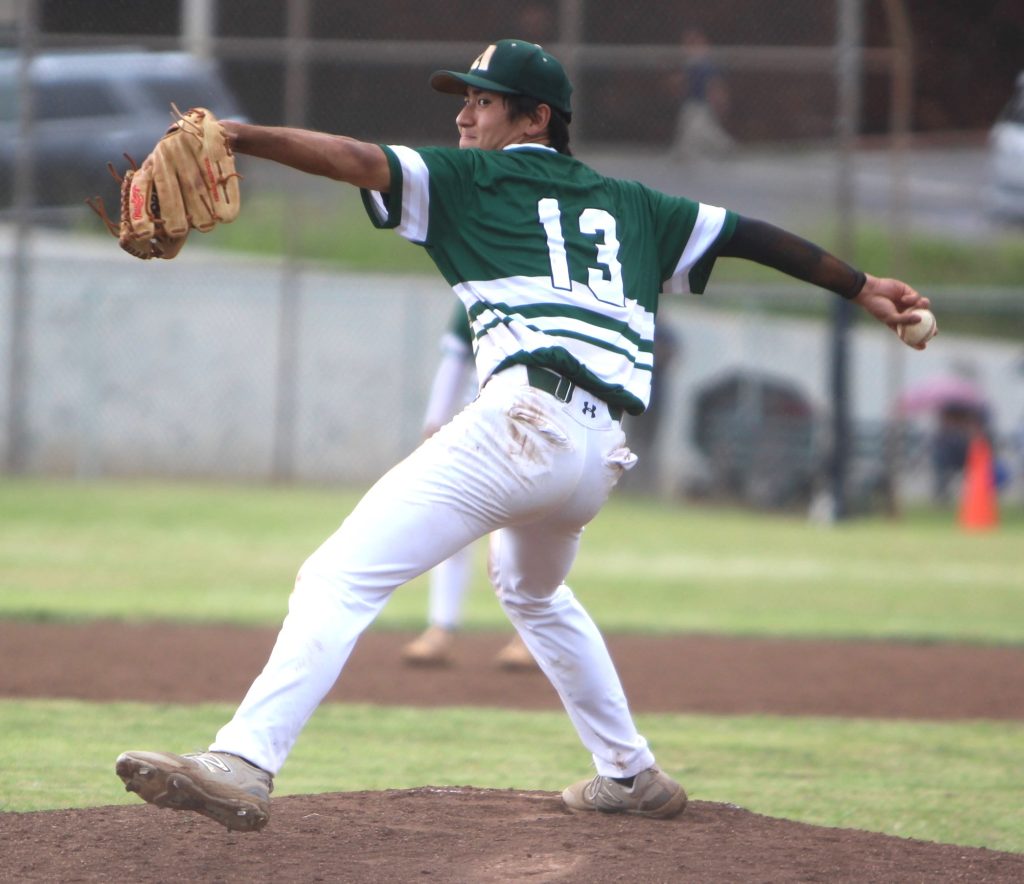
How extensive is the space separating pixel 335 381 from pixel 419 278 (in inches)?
A: 54.8

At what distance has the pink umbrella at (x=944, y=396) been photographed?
52.5ft

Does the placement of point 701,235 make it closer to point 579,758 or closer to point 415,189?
point 415,189

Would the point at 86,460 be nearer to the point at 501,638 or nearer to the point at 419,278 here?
the point at 419,278

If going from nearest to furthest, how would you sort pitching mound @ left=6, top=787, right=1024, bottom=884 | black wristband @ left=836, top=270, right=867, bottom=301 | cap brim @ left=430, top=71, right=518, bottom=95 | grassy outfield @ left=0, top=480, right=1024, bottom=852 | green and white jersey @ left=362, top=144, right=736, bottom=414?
pitching mound @ left=6, top=787, right=1024, bottom=884 < green and white jersey @ left=362, top=144, right=736, bottom=414 < cap brim @ left=430, top=71, right=518, bottom=95 < black wristband @ left=836, top=270, right=867, bottom=301 < grassy outfield @ left=0, top=480, right=1024, bottom=852

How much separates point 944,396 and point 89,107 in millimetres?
9189

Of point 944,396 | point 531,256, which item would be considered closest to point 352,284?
point 944,396

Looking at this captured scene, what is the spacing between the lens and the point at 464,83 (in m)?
4.02

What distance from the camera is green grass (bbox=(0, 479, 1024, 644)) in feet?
30.5

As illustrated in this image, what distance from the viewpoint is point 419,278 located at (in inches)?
644

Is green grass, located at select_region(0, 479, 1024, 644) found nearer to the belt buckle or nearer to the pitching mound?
the pitching mound

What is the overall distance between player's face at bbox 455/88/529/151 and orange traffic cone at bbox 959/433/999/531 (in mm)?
11159

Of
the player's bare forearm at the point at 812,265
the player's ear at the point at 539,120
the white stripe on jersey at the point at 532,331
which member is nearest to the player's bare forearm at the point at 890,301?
the player's bare forearm at the point at 812,265

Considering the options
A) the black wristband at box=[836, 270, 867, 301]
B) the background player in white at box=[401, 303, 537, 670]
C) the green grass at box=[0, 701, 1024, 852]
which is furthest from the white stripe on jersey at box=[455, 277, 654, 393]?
the background player in white at box=[401, 303, 537, 670]

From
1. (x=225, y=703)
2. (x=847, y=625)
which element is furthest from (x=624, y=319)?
(x=847, y=625)
